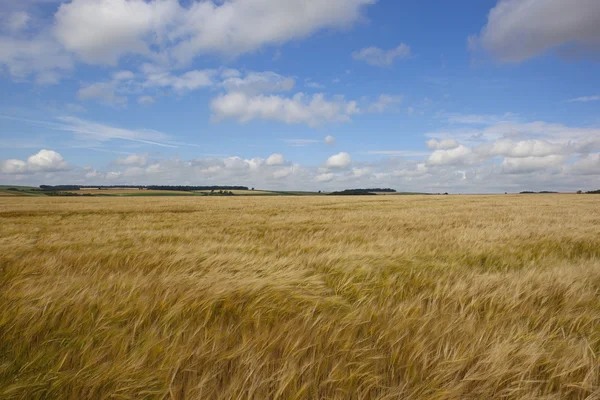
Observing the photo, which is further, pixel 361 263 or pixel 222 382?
pixel 361 263

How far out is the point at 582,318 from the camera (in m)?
2.23

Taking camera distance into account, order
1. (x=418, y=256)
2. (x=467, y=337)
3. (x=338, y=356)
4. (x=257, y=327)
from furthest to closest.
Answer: (x=418, y=256) < (x=257, y=327) < (x=467, y=337) < (x=338, y=356)

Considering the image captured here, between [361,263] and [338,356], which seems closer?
[338,356]

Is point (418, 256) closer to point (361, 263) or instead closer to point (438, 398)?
point (361, 263)

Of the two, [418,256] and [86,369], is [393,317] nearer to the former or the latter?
[86,369]

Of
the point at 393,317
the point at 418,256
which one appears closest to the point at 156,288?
the point at 393,317

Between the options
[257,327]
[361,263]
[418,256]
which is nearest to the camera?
[257,327]

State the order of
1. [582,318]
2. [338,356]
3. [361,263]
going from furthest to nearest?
[361,263], [582,318], [338,356]

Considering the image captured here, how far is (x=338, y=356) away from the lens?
65.2 inches

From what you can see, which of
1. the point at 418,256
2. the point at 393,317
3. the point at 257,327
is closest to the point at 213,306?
the point at 257,327

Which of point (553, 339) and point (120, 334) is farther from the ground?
point (120, 334)

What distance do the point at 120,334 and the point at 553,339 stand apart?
2.76 m

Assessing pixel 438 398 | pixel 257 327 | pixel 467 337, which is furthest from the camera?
pixel 257 327

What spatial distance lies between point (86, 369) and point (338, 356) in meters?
1.27
